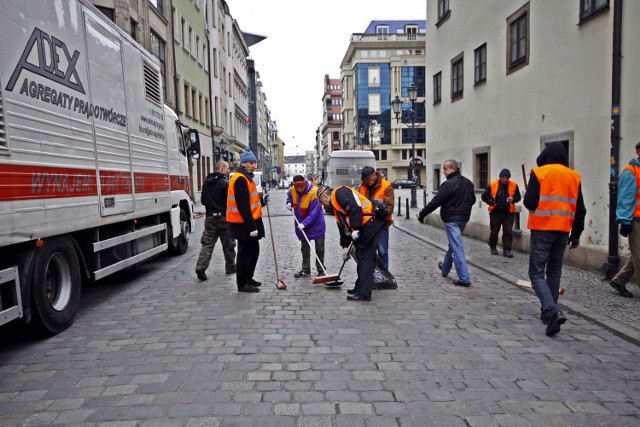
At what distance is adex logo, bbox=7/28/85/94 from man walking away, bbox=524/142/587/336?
5002mm

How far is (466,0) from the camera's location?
14.2 meters

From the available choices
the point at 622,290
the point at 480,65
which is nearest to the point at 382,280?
the point at 622,290

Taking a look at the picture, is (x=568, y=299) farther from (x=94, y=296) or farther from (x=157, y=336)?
(x=94, y=296)

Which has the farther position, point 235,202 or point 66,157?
point 235,202

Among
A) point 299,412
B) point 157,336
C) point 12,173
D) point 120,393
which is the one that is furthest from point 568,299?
point 12,173

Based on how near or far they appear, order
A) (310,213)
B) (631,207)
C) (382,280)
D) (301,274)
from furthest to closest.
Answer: (301,274), (310,213), (382,280), (631,207)

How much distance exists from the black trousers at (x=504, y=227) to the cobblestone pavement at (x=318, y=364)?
11.3ft

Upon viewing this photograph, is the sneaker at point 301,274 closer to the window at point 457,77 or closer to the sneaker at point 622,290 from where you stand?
the sneaker at point 622,290

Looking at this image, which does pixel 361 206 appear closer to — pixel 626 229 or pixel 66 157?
pixel 626 229

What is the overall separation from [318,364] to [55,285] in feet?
10.2

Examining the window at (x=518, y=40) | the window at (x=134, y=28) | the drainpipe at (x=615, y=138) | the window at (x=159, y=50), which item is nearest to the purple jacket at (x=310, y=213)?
the drainpipe at (x=615, y=138)

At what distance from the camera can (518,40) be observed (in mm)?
11344

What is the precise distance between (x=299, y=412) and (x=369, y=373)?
2.83ft

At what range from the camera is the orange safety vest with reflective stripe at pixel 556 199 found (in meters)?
5.23
